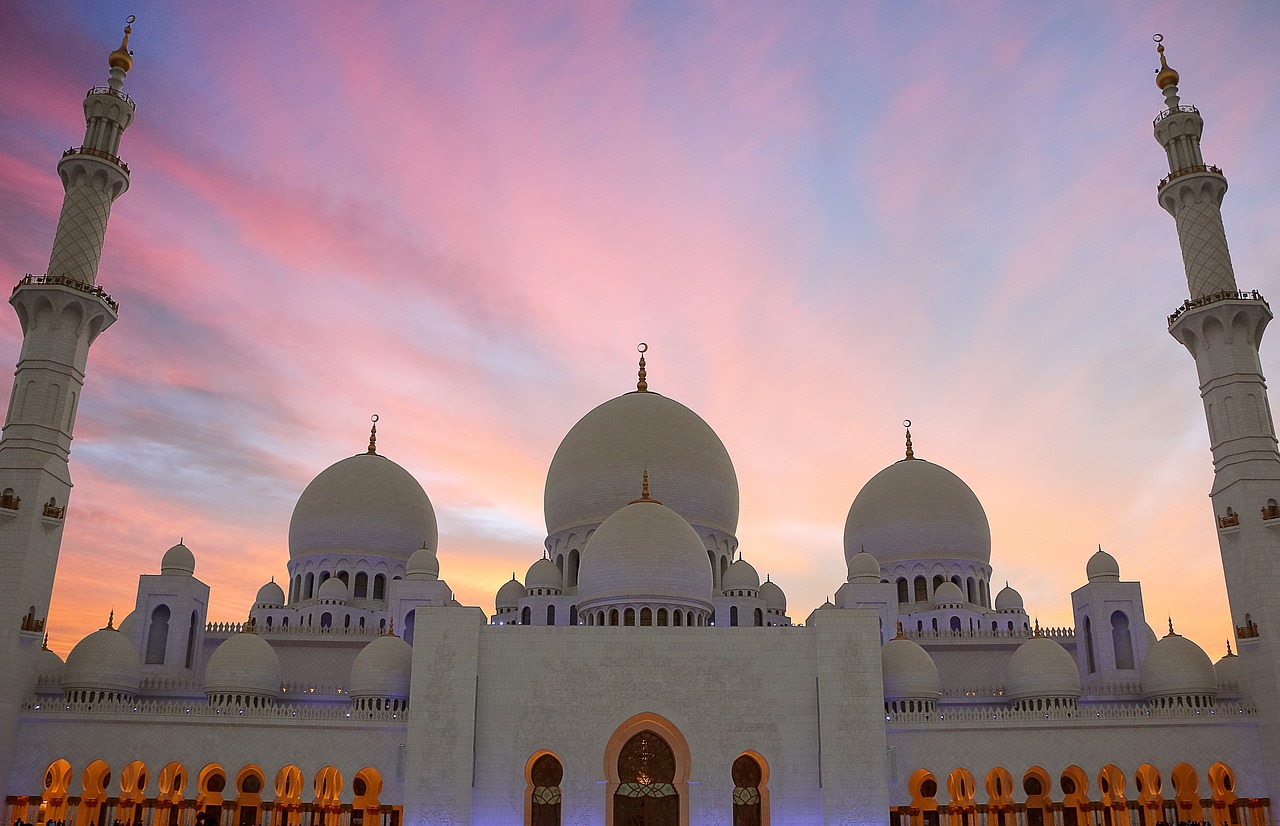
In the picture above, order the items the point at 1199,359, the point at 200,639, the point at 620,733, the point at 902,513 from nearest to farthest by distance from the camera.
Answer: the point at 620,733 < the point at 1199,359 < the point at 200,639 < the point at 902,513

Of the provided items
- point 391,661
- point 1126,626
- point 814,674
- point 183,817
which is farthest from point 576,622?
point 1126,626

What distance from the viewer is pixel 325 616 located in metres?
28.0

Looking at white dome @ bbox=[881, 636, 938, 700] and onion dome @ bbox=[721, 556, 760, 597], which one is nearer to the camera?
white dome @ bbox=[881, 636, 938, 700]

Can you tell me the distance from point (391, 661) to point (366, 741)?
2.08m

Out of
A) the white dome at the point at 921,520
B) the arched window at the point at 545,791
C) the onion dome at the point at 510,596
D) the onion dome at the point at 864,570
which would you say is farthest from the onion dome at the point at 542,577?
the white dome at the point at 921,520

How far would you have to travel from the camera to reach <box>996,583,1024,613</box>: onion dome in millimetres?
29641

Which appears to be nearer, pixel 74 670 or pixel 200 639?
pixel 74 670

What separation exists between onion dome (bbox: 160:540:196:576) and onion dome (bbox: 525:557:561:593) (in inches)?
372

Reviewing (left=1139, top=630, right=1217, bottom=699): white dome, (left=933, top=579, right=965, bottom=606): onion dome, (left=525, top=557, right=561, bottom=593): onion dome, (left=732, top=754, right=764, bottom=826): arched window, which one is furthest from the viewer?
(left=933, top=579, right=965, bottom=606): onion dome

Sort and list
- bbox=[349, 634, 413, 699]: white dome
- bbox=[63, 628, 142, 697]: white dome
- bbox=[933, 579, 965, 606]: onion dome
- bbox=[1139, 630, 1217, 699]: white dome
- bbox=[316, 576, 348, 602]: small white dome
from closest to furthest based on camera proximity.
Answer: bbox=[63, 628, 142, 697]: white dome
bbox=[349, 634, 413, 699]: white dome
bbox=[1139, 630, 1217, 699]: white dome
bbox=[316, 576, 348, 602]: small white dome
bbox=[933, 579, 965, 606]: onion dome

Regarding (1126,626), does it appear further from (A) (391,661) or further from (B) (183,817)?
(B) (183,817)

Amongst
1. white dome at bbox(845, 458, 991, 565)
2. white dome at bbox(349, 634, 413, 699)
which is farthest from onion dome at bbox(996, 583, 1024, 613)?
white dome at bbox(349, 634, 413, 699)

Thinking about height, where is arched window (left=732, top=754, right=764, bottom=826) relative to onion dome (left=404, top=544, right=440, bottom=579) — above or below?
below

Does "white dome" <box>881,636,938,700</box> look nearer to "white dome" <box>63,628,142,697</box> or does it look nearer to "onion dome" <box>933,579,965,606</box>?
"onion dome" <box>933,579,965,606</box>
